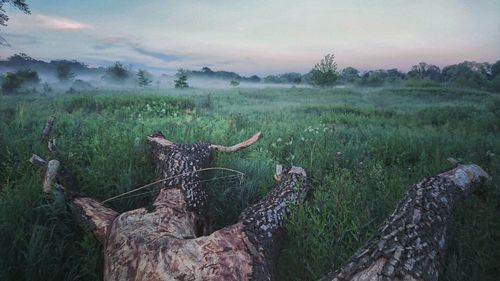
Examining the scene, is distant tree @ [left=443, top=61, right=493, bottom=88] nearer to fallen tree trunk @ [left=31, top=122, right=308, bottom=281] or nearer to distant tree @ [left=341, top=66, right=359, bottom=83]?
distant tree @ [left=341, top=66, right=359, bottom=83]

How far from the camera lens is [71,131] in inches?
219

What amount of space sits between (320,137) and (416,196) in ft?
11.6

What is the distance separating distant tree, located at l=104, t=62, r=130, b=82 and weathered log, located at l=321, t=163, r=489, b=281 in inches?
359

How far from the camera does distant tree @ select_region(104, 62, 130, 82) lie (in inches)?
387

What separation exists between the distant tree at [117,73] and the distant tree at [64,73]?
1527mm

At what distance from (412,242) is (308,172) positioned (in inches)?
86.8

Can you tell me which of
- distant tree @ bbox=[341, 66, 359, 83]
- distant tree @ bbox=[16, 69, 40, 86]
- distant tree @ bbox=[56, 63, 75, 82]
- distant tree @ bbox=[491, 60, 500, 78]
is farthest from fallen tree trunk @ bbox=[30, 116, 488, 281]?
distant tree @ bbox=[341, 66, 359, 83]

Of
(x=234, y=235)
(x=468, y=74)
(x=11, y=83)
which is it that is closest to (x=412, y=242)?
(x=234, y=235)

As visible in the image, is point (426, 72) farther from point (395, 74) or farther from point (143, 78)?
point (143, 78)

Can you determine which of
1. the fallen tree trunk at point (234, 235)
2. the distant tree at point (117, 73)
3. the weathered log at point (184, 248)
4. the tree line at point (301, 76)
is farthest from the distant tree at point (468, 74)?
the distant tree at point (117, 73)

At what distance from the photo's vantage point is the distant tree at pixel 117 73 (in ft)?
32.3

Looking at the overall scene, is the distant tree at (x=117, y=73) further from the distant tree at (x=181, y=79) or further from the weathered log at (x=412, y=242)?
the weathered log at (x=412, y=242)

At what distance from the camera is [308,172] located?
4.24 metres

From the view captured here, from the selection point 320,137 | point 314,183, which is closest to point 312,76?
point 320,137
